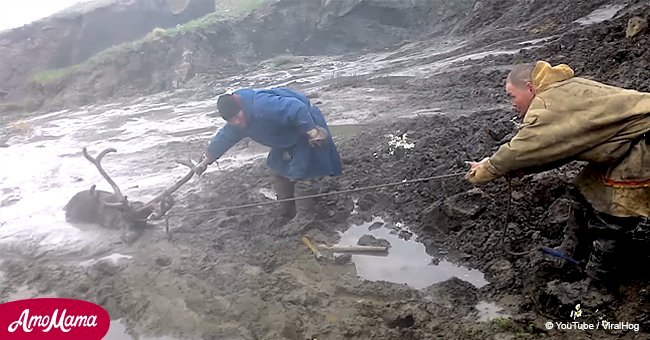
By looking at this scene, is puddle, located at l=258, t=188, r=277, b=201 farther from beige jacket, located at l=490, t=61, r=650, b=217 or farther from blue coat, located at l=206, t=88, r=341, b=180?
beige jacket, located at l=490, t=61, r=650, b=217

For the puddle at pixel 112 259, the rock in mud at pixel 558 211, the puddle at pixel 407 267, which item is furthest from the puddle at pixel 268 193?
the rock in mud at pixel 558 211

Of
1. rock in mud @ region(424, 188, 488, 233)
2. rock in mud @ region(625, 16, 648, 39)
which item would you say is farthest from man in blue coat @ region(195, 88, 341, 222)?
rock in mud @ region(625, 16, 648, 39)

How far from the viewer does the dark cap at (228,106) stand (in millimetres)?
5117

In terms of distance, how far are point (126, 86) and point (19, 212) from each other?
12.7 metres

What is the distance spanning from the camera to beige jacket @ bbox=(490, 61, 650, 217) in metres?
2.90

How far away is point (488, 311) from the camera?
3689 mm

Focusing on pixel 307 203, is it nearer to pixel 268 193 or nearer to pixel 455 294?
pixel 268 193

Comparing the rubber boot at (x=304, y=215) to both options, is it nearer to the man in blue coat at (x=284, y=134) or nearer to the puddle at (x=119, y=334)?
the man in blue coat at (x=284, y=134)

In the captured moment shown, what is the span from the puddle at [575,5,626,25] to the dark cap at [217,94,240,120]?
37.3 feet

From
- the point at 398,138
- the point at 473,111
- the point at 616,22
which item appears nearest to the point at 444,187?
the point at 398,138

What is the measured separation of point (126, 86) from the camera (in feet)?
63.1

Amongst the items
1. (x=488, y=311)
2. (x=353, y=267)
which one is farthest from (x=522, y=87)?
(x=353, y=267)

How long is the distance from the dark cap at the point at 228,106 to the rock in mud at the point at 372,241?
1.68 meters

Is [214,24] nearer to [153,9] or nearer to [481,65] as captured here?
[153,9]
